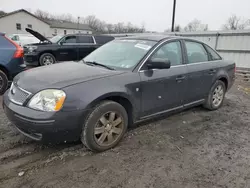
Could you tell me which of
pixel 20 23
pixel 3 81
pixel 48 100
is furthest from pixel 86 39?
pixel 20 23

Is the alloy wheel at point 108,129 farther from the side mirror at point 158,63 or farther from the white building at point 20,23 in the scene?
the white building at point 20,23

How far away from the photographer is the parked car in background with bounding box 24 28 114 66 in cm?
893

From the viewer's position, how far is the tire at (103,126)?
262cm

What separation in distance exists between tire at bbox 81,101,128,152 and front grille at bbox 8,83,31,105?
804mm

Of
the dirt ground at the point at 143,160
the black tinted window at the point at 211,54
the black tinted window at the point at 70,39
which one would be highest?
the black tinted window at the point at 70,39

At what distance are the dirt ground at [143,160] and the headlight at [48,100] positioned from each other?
73 centimetres

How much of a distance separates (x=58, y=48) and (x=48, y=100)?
25.0 ft

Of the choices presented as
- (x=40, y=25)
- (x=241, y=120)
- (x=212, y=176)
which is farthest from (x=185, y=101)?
(x=40, y=25)

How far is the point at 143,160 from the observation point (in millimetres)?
2693

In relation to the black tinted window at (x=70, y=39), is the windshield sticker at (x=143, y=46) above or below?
below

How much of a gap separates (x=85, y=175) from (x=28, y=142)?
1179mm

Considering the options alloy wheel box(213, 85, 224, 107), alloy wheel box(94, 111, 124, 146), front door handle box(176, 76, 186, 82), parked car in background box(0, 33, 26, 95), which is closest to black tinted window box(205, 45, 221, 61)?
alloy wheel box(213, 85, 224, 107)

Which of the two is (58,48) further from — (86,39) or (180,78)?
(180,78)

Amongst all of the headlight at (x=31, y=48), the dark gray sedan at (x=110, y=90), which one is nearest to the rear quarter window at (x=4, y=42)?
the dark gray sedan at (x=110, y=90)
